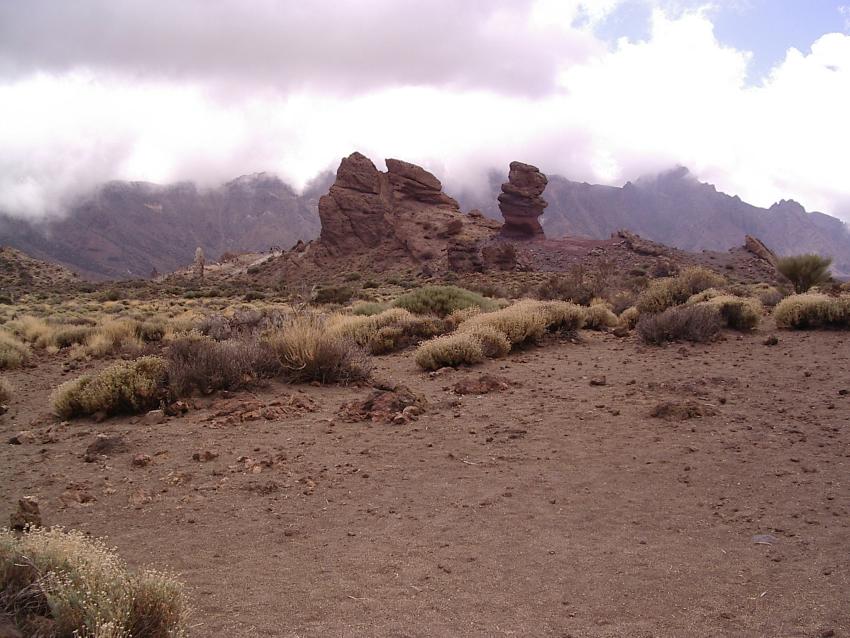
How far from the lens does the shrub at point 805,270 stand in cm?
2047

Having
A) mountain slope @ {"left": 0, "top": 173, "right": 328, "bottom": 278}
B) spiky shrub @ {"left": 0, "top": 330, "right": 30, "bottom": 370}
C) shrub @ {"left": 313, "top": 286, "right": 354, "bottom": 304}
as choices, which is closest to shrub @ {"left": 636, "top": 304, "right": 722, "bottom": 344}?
spiky shrub @ {"left": 0, "top": 330, "right": 30, "bottom": 370}

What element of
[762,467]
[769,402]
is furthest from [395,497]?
[769,402]

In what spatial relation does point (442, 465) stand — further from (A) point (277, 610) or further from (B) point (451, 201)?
(B) point (451, 201)

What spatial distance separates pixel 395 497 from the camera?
18.7 ft

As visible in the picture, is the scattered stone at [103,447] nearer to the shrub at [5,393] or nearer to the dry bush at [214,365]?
the dry bush at [214,365]

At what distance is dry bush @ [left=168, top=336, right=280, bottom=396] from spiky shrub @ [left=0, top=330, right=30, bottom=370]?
5.87 meters

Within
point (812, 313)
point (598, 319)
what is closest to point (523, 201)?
point (598, 319)

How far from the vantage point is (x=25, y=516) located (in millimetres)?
4801

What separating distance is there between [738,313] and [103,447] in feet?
39.5

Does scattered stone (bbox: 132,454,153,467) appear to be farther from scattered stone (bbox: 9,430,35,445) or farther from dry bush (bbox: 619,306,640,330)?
dry bush (bbox: 619,306,640,330)

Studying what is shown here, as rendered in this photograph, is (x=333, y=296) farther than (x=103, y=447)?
Yes

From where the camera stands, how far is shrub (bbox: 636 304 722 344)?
1191 centimetres

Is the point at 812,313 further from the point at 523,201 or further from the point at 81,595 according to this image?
the point at 523,201

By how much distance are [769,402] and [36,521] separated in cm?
826
